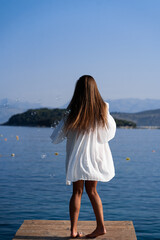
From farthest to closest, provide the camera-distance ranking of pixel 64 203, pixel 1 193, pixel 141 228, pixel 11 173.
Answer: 1. pixel 11 173
2. pixel 1 193
3. pixel 64 203
4. pixel 141 228

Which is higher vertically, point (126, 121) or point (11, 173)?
point (11, 173)

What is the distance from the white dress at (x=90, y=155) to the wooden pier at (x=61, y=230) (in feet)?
3.31

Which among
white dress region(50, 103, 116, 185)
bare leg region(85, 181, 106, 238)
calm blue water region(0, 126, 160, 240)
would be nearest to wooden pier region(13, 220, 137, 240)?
bare leg region(85, 181, 106, 238)

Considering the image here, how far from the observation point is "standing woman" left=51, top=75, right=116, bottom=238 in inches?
203

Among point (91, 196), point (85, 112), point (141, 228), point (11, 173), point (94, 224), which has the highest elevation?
Result: point (85, 112)

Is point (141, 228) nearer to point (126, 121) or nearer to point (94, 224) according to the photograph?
point (94, 224)

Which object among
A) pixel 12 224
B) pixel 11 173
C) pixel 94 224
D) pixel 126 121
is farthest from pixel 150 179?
pixel 126 121

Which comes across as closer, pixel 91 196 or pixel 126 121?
pixel 91 196

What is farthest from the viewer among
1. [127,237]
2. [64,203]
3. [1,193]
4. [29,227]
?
[1,193]

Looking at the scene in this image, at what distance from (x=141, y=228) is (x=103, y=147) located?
14.8 ft

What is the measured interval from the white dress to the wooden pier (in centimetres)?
101

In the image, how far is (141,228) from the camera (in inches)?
360

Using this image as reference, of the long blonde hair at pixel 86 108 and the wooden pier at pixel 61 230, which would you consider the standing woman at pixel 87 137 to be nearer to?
the long blonde hair at pixel 86 108

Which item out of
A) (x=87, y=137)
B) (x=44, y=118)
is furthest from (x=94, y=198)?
(x=44, y=118)
